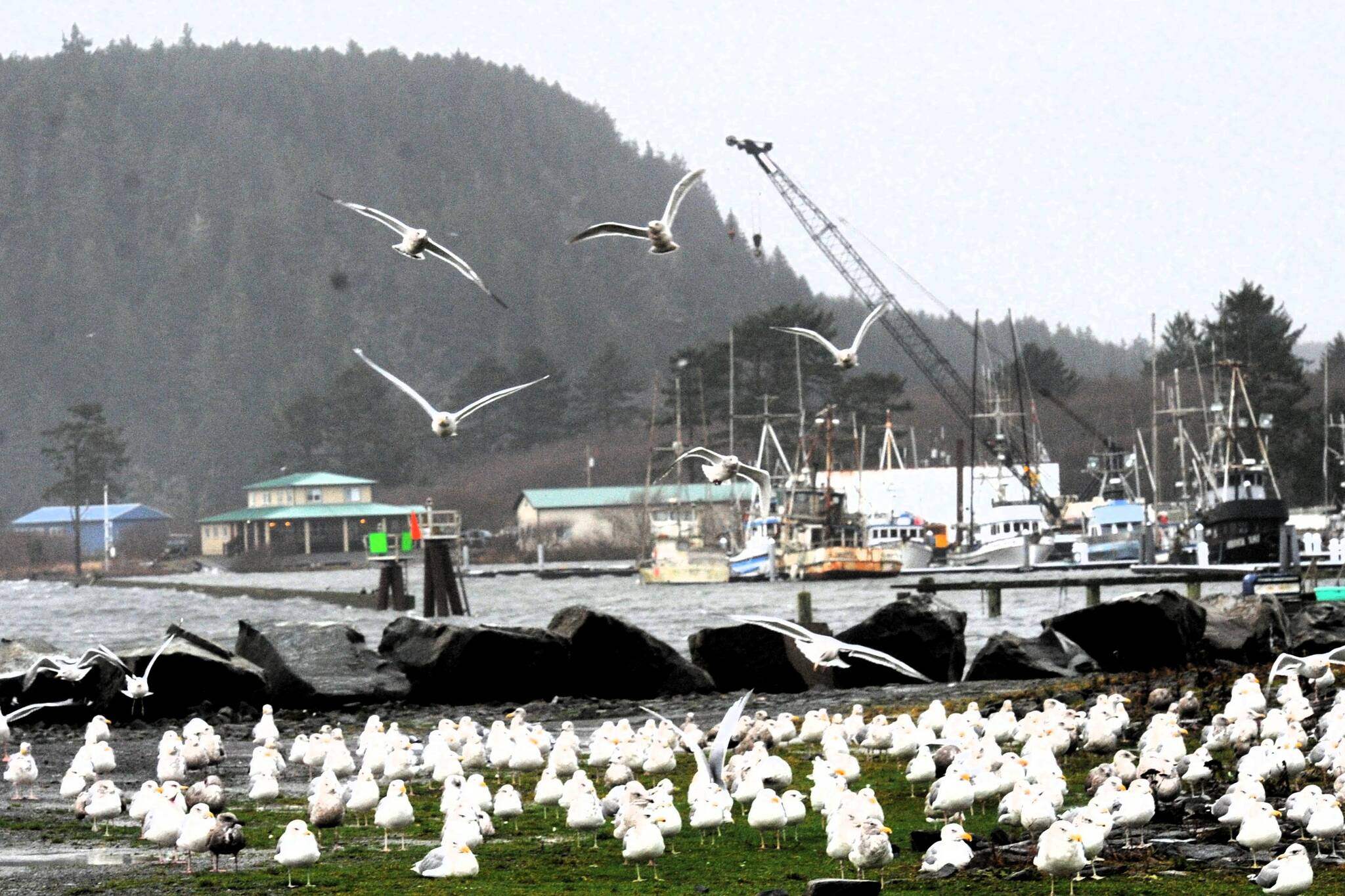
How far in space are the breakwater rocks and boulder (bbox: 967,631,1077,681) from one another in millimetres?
32

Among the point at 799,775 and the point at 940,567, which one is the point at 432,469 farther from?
the point at 799,775

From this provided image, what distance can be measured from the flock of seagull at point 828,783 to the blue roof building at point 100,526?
505 ft

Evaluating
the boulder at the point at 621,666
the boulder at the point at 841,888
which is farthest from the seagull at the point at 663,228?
the boulder at the point at 621,666

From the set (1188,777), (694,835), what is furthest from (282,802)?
(1188,777)

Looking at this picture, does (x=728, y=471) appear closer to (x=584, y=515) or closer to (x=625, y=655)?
(x=625, y=655)

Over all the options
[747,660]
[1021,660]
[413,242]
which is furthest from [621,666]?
[413,242]

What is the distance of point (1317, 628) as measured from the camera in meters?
33.9

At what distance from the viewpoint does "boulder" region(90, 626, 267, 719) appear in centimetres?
2956

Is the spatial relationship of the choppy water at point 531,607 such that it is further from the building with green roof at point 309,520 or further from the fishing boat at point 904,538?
the building with green roof at point 309,520

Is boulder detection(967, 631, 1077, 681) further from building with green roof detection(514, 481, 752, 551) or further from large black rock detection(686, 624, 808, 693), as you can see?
building with green roof detection(514, 481, 752, 551)

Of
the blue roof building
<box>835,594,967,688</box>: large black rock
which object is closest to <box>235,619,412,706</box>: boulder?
<box>835,594,967,688</box>: large black rock

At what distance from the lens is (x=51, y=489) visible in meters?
166

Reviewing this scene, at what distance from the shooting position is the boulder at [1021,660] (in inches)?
1256

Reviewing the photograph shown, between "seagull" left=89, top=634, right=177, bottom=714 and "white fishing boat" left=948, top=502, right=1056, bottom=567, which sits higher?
"white fishing boat" left=948, top=502, right=1056, bottom=567
